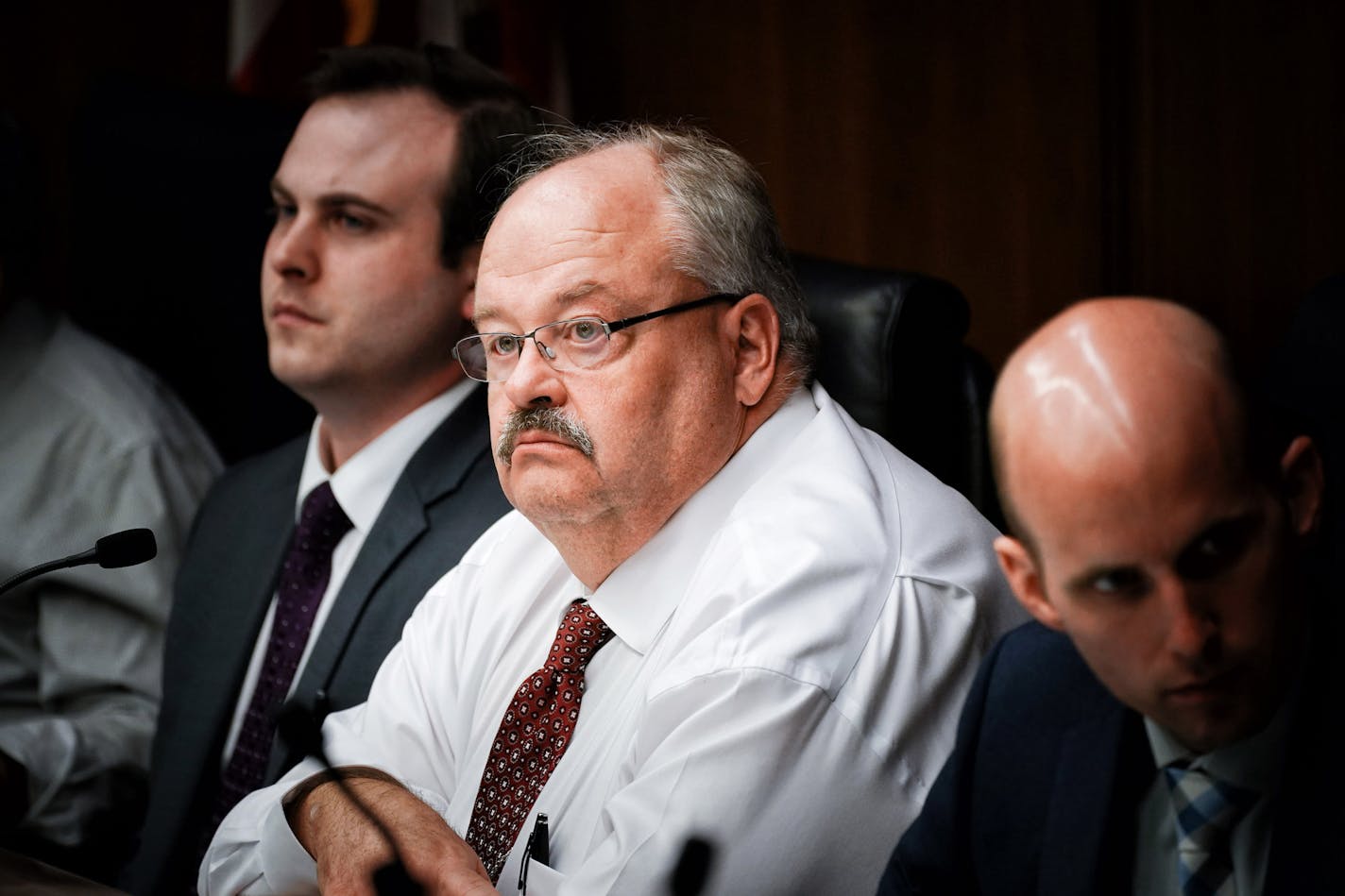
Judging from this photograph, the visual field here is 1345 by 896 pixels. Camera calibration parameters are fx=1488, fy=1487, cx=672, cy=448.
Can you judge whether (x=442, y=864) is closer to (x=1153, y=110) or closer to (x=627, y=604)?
(x=627, y=604)

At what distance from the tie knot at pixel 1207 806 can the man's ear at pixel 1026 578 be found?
0.49 ft

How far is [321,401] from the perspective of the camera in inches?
92.2

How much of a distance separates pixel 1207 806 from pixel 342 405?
1586 millimetres

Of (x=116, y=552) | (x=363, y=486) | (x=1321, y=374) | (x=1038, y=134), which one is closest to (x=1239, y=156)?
(x=1038, y=134)

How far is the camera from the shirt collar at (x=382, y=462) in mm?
2246

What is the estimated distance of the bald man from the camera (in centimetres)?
96

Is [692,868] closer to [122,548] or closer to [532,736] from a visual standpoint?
[532,736]

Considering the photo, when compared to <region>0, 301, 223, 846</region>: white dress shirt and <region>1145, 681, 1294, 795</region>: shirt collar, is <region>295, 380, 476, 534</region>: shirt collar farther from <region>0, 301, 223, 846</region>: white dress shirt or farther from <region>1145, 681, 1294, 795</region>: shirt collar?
<region>1145, 681, 1294, 795</region>: shirt collar

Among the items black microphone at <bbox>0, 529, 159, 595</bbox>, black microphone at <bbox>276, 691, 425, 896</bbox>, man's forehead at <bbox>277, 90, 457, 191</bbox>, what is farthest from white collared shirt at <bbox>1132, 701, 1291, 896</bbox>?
man's forehead at <bbox>277, 90, 457, 191</bbox>

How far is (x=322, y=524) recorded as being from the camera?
2.28 metres

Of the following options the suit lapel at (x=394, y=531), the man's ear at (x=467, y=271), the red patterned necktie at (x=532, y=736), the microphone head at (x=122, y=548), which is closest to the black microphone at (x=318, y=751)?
the red patterned necktie at (x=532, y=736)

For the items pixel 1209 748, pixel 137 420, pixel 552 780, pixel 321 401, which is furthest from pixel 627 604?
pixel 137 420

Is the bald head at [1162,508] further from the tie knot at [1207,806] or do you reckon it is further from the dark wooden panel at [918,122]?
the dark wooden panel at [918,122]

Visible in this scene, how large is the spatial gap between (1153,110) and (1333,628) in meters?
1.54
